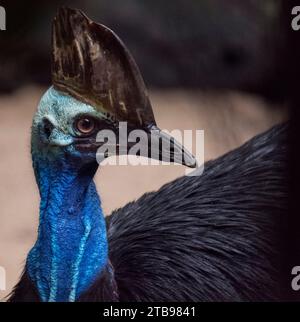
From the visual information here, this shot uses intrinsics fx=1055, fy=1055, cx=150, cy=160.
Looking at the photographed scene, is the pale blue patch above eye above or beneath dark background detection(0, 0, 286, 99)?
beneath

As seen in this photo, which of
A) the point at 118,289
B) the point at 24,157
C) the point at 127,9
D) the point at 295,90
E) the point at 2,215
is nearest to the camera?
the point at 295,90

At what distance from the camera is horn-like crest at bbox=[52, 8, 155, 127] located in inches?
81.7

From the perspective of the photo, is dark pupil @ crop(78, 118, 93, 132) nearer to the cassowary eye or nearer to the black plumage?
the cassowary eye

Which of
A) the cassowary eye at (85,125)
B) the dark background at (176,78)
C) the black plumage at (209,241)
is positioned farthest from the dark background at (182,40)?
the cassowary eye at (85,125)

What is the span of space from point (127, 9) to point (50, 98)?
2.48 m

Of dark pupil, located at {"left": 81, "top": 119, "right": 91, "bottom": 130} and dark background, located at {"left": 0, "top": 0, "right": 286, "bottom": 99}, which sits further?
dark background, located at {"left": 0, "top": 0, "right": 286, "bottom": 99}

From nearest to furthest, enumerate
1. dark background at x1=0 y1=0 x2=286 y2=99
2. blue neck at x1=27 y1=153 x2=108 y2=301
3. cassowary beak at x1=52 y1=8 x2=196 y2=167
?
cassowary beak at x1=52 y1=8 x2=196 y2=167, blue neck at x1=27 y1=153 x2=108 y2=301, dark background at x1=0 y1=0 x2=286 y2=99

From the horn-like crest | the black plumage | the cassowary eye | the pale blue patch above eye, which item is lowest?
the black plumage

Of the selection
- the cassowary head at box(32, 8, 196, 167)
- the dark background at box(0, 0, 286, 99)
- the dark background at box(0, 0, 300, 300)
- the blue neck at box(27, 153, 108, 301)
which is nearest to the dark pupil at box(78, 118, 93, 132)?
the cassowary head at box(32, 8, 196, 167)

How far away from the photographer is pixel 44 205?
87.2 inches

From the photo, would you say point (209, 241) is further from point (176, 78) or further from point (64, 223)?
point (176, 78)

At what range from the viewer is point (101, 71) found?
209cm
